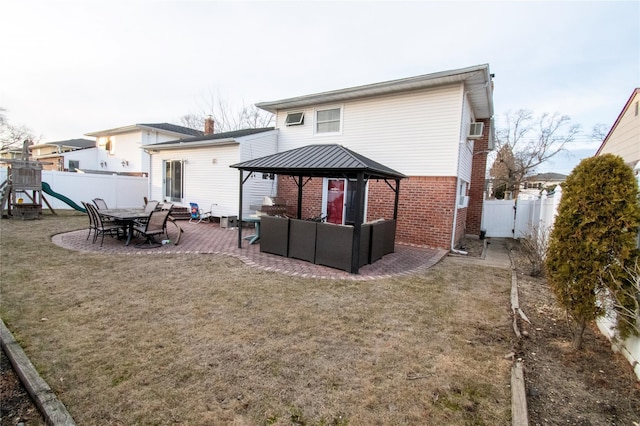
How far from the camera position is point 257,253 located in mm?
7629

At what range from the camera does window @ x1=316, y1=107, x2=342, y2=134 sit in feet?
35.8

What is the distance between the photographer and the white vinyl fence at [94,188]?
622 inches

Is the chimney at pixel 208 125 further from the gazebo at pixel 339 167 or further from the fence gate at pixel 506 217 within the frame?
the fence gate at pixel 506 217

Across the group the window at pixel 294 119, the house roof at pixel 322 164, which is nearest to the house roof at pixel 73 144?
the window at pixel 294 119

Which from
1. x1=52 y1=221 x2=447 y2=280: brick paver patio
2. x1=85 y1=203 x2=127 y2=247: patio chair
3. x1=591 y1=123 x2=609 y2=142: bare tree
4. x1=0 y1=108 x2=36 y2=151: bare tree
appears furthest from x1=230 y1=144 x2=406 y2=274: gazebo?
x1=0 y1=108 x2=36 y2=151: bare tree

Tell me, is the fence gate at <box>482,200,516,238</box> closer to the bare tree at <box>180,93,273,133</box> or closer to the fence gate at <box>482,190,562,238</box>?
the fence gate at <box>482,190,562,238</box>

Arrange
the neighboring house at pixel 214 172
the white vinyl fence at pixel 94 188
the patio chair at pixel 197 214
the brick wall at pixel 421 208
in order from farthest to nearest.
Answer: the white vinyl fence at pixel 94 188, the patio chair at pixel 197 214, the neighboring house at pixel 214 172, the brick wall at pixel 421 208

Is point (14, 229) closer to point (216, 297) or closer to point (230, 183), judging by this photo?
point (230, 183)

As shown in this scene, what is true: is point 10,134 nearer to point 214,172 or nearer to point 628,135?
point 214,172

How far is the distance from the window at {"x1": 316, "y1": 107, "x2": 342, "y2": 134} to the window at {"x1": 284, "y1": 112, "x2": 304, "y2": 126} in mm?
694

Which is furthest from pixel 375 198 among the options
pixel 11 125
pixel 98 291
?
pixel 11 125

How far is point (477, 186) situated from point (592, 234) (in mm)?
9938

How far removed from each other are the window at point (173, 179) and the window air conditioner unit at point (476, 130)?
39.4ft

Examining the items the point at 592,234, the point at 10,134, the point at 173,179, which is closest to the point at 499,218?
the point at 592,234
